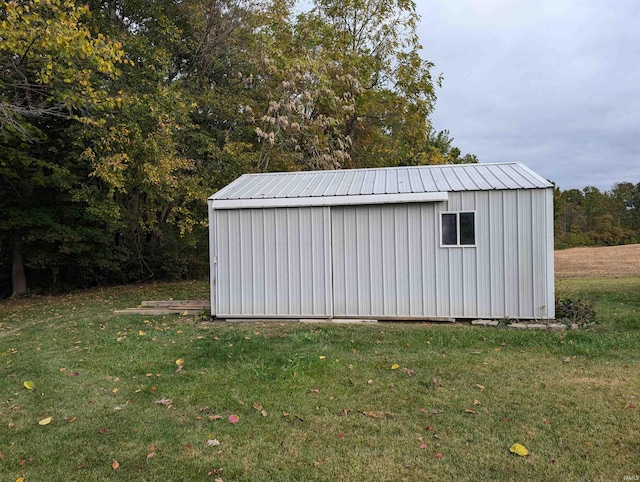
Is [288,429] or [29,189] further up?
[29,189]

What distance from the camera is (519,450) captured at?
10.2 ft

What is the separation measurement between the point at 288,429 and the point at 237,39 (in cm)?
1450

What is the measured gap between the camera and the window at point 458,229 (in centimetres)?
747

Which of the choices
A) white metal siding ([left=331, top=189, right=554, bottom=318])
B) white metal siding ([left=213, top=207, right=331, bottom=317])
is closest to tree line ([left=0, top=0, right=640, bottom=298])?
white metal siding ([left=213, top=207, right=331, bottom=317])

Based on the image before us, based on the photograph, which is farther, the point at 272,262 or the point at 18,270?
the point at 18,270

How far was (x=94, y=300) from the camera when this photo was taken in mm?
11914

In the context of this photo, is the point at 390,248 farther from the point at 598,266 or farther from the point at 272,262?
the point at 598,266

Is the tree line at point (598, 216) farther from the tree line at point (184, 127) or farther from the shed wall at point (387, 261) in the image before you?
the shed wall at point (387, 261)

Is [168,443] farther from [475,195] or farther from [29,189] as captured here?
[29,189]

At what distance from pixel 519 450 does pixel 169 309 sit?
25.1ft

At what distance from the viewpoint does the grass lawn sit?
3045mm

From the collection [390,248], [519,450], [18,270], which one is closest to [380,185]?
[390,248]

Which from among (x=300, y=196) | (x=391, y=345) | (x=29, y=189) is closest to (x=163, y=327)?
(x=300, y=196)

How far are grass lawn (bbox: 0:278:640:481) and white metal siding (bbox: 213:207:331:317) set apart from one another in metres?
1.03
